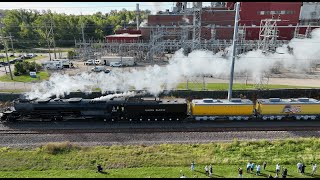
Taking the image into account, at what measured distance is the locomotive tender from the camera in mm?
26180

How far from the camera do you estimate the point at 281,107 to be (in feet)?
88.1

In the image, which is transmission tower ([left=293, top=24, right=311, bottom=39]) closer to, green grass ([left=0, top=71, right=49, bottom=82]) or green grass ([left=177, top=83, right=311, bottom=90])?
green grass ([left=177, top=83, right=311, bottom=90])

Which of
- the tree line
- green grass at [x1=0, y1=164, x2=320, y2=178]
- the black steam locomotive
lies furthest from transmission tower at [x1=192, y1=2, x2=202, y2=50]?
green grass at [x1=0, y1=164, x2=320, y2=178]

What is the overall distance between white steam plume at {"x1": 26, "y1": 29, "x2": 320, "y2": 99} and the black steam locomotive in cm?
247

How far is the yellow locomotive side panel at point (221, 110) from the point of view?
26688 mm

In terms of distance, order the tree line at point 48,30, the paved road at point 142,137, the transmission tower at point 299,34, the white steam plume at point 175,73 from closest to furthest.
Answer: the paved road at point 142,137
the white steam plume at point 175,73
the transmission tower at point 299,34
the tree line at point 48,30

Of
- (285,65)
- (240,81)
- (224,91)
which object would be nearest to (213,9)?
(285,65)

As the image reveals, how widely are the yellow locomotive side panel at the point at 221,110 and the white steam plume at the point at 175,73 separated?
786cm

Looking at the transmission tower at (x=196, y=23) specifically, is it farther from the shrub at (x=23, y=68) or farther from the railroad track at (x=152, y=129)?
the railroad track at (x=152, y=129)

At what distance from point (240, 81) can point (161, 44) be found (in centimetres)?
2325

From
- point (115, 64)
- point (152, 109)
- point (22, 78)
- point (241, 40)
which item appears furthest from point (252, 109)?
point (22, 78)

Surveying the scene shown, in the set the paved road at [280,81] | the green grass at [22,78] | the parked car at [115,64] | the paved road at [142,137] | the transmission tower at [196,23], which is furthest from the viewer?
the transmission tower at [196,23]

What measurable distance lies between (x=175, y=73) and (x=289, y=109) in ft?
50.1

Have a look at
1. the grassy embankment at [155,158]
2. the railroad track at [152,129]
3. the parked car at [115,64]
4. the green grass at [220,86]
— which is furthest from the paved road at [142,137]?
the parked car at [115,64]
